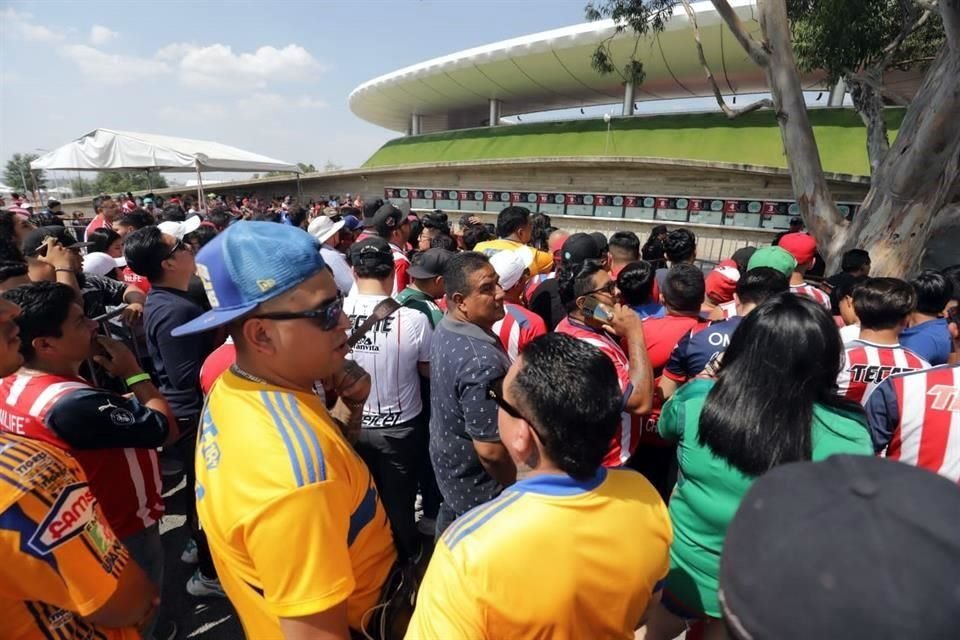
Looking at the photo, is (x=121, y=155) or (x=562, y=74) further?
(x=562, y=74)

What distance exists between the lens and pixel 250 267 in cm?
120

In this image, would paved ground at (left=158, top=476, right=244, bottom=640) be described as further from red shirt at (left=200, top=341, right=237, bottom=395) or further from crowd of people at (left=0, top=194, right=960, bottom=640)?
red shirt at (left=200, top=341, right=237, bottom=395)

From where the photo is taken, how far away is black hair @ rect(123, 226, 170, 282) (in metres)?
2.91

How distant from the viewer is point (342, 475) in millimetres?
1107

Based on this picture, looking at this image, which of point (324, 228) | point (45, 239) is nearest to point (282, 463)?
point (45, 239)

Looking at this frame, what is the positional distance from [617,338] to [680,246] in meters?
2.52

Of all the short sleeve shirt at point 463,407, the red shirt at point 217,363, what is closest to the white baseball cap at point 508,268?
the short sleeve shirt at point 463,407

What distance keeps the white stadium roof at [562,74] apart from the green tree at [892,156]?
12130mm

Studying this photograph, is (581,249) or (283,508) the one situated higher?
(581,249)

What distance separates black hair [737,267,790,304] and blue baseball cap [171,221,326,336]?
2.58 m

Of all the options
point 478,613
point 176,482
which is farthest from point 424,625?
point 176,482

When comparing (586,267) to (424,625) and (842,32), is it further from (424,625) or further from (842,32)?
(842,32)

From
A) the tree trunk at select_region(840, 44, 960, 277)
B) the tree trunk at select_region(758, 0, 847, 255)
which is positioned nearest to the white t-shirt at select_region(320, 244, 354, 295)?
the tree trunk at select_region(840, 44, 960, 277)

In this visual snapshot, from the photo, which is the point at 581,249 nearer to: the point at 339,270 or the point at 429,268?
the point at 429,268
